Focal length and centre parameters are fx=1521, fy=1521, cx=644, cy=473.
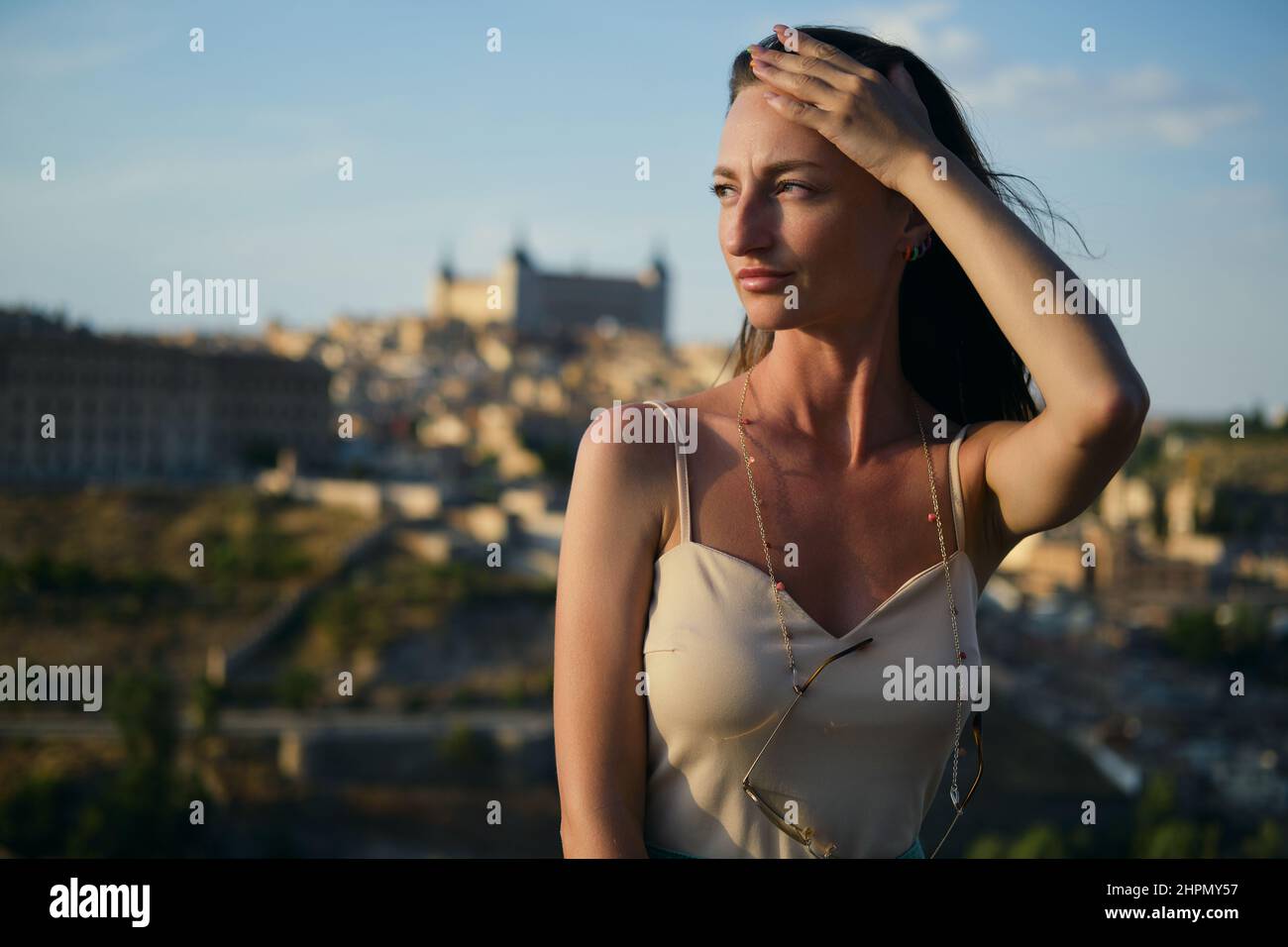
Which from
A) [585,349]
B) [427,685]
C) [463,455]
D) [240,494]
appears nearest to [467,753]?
[427,685]

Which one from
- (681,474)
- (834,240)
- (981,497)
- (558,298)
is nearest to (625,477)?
(681,474)

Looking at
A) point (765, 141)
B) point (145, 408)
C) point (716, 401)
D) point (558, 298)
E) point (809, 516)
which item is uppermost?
point (558, 298)

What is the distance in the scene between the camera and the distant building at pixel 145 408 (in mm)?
32406

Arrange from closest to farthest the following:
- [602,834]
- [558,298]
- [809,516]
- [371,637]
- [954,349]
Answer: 1. [602,834]
2. [809,516]
3. [954,349]
4. [371,637]
5. [558,298]

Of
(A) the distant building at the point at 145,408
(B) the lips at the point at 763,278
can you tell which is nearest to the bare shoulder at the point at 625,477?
(B) the lips at the point at 763,278

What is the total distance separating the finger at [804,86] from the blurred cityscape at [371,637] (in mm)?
11958

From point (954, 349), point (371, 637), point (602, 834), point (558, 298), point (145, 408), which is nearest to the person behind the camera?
point (602, 834)

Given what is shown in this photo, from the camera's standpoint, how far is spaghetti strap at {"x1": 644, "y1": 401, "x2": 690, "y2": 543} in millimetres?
1370

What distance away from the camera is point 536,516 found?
2891 centimetres

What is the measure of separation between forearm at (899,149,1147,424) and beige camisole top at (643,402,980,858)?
236 mm

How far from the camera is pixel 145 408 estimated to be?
33688 millimetres

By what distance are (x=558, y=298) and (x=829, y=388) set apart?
74552mm

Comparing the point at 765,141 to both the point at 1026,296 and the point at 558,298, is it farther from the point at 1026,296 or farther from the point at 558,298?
the point at 558,298

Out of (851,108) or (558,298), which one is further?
(558,298)
